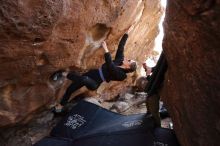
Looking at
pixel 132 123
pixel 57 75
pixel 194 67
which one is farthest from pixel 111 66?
pixel 194 67

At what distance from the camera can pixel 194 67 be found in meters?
3.70

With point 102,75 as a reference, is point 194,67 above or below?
above

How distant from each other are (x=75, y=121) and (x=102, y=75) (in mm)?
1326

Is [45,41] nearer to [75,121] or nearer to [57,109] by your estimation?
[75,121]

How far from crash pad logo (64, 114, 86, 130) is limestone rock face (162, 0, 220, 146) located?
6.75 ft

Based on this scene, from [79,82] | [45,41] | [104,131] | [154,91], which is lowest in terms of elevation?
[104,131]

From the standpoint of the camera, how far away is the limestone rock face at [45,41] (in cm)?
492

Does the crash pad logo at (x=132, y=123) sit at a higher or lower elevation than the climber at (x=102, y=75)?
lower

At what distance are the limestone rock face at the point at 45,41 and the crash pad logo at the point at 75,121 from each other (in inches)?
34.9

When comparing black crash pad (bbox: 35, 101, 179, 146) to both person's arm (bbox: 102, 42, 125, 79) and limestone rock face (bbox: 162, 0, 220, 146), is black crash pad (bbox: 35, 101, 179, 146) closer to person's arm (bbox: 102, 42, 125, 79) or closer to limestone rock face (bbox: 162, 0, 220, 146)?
limestone rock face (bbox: 162, 0, 220, 146)

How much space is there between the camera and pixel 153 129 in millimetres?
5211

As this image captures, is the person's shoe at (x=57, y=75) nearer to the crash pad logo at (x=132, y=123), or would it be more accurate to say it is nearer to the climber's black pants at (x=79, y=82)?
the climber's black pants at (x=79, y=82)

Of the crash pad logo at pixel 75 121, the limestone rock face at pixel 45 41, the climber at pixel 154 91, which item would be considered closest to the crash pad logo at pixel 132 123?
the climber at pixel 154 91

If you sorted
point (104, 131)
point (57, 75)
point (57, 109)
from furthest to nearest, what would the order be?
point (57, 109) → point (57, 75) → point (104, 131)
